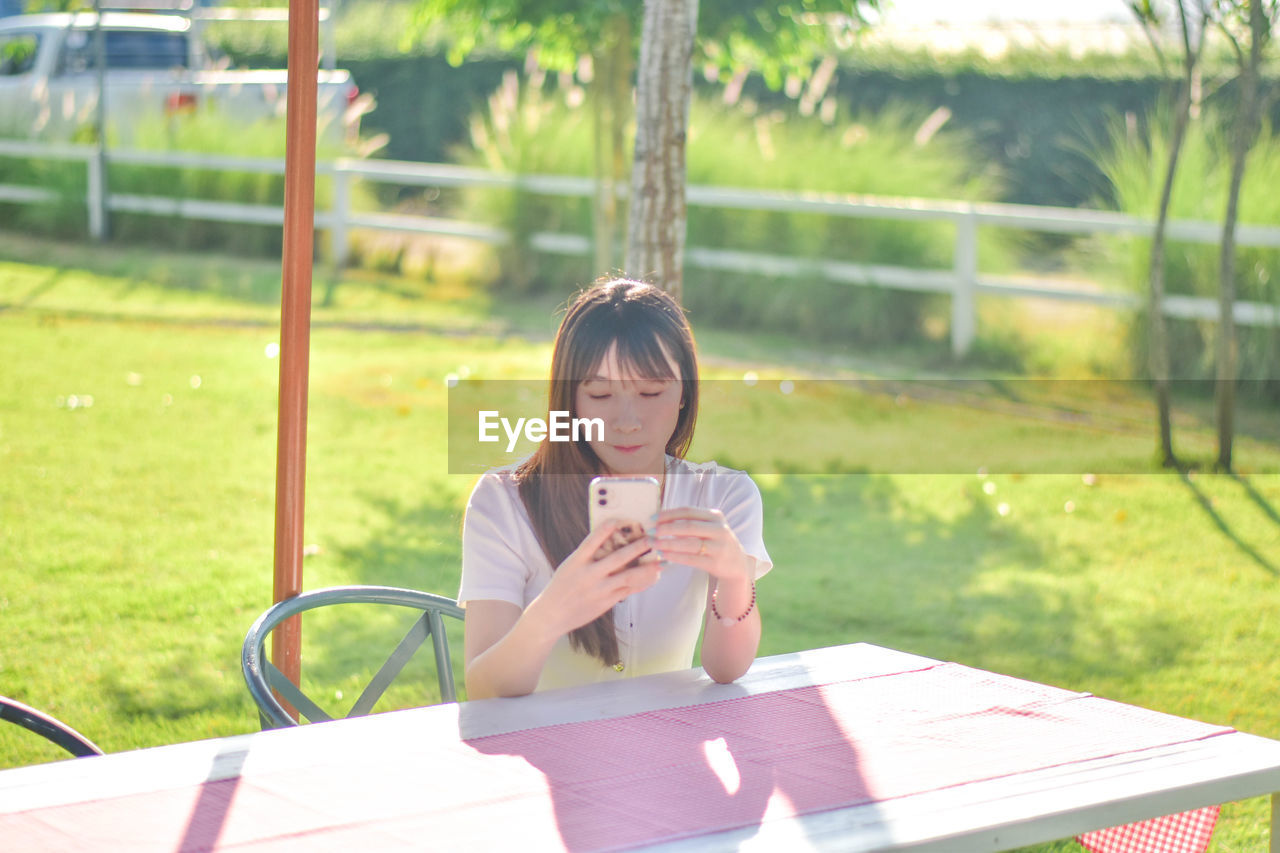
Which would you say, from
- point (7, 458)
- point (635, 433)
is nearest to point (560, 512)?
point (635, 433)

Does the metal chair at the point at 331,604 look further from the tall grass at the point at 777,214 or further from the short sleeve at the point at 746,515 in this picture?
the tall grass at the point at 777,214

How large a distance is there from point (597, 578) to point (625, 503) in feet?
0.40

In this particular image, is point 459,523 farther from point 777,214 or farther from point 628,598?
point 777,214

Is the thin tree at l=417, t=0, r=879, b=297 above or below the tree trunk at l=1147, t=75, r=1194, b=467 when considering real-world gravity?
above

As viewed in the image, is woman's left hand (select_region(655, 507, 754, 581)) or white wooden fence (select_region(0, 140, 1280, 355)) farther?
white wooden fence (select_region(0, 140, 1280, 355))

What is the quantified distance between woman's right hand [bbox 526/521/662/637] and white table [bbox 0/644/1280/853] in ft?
0.48

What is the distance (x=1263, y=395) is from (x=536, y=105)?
22.8 feet

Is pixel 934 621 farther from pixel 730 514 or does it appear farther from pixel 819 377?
pixel 819 377

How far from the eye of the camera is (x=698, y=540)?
77.4 inches

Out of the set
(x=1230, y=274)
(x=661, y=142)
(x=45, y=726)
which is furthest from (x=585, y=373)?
(x=1230, y=274)

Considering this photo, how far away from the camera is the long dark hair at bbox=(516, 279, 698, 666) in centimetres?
225

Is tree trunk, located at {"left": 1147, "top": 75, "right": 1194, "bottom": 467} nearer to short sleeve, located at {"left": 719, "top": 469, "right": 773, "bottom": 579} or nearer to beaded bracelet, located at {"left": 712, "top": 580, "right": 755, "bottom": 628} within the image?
short sleeve, located at {"left": 719, "top": 469, "right": 773, "bottom": 579}

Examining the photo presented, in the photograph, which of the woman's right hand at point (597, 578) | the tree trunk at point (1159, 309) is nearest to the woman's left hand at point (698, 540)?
the woman's right hand at point (597, 578)

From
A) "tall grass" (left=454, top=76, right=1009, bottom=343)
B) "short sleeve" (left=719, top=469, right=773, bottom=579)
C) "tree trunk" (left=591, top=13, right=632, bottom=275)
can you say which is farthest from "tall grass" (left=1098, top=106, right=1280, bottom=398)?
"short sleeve" (left=719, top=469, right=773, bottom=579)
